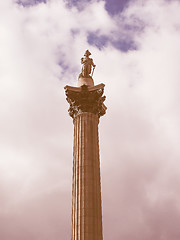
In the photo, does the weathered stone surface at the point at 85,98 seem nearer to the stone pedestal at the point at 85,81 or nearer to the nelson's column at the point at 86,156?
the nelson's column at the point at 86,156

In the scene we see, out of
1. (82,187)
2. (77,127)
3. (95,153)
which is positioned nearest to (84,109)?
(77,127)

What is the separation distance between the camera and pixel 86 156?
36.2 m

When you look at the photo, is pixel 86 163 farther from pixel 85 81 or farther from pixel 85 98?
pixel 85 81

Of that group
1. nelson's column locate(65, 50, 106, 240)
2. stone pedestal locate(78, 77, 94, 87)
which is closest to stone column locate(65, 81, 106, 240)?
nelson's column locate(65, 50, 106, 240)

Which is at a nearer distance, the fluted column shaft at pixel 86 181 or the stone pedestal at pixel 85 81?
the fluted column shaft at pixel 86 181

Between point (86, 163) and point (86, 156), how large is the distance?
0.80 meters

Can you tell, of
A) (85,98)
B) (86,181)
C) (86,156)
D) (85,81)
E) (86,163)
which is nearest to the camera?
(86,181)

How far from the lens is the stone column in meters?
33.0

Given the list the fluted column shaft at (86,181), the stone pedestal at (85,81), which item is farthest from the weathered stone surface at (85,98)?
the stone pedestal at (85,81)

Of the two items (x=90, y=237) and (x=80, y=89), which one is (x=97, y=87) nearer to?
(x=80, y=89)

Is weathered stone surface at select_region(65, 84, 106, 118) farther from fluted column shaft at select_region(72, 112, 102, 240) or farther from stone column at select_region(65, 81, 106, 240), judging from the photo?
fluted column shaft at select_region(72, 112, 102, 240)

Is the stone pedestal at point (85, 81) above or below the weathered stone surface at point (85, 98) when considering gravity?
above

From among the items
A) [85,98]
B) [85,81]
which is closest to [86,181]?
[85,98]

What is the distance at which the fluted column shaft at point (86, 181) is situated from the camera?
3284 centimetres
